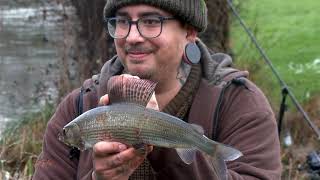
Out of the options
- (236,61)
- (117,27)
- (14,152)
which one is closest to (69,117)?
(117,27)

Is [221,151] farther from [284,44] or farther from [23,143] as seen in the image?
[284,44]

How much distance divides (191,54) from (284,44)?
38.3 ft

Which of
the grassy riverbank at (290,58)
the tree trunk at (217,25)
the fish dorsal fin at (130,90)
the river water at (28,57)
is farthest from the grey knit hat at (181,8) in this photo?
the tree trunk at (217,25)

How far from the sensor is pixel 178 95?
3.62m

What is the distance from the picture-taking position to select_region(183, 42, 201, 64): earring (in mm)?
3645

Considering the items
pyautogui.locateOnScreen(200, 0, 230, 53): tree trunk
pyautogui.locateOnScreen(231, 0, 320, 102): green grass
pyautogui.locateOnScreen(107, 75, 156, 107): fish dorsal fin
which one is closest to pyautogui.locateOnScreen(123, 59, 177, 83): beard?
pyautogui.locateOnScreen(107, 75, 156, 107): fish dorsal fin

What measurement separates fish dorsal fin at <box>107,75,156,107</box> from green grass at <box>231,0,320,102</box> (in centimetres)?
667

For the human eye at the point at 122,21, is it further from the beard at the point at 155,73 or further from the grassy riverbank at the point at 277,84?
the grassy riverbank at the point at 277,84

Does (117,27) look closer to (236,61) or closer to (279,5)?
(236,61)

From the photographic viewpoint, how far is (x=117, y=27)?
3508mm

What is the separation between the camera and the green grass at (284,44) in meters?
10.2

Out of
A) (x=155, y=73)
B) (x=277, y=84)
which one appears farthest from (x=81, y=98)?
(x=277, y=84)

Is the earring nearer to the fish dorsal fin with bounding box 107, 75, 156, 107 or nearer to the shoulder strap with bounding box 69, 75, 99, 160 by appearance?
the shoulder strap with bounding box 69, 75, 99, 160

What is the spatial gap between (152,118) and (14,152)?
4.48 meters
